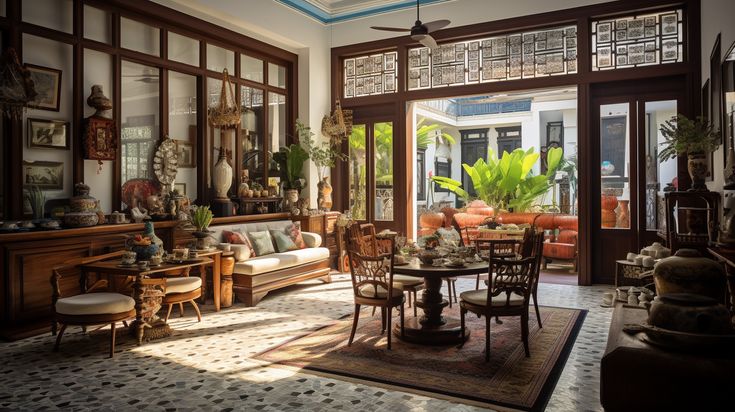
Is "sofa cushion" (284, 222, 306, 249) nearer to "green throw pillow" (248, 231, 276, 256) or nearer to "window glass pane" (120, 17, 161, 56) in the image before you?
"green throw pillow" (248, 231, 276, 256)

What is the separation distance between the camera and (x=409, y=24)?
341 inches

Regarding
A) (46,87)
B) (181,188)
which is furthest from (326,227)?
(46,87)

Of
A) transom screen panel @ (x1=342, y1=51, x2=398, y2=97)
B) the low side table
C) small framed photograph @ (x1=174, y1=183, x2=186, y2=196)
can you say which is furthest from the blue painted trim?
the low side table

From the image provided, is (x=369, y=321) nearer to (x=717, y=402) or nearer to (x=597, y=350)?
(x=597, y=350)

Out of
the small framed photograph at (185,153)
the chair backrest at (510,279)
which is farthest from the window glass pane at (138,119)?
the chair backrest at (510,279)

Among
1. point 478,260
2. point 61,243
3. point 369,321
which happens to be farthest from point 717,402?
point 61,243

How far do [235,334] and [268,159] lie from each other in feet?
13.8

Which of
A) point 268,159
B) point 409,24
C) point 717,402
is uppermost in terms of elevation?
point 409,24

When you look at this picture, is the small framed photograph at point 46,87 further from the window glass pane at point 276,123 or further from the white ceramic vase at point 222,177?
the window glass pane at point 276,123

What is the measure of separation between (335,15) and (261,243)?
4502mm

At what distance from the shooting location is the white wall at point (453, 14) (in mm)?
7656

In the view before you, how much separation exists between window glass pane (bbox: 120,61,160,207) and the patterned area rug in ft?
10.7

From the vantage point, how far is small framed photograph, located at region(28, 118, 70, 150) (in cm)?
550

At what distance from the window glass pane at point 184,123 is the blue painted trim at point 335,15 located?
215 cm
